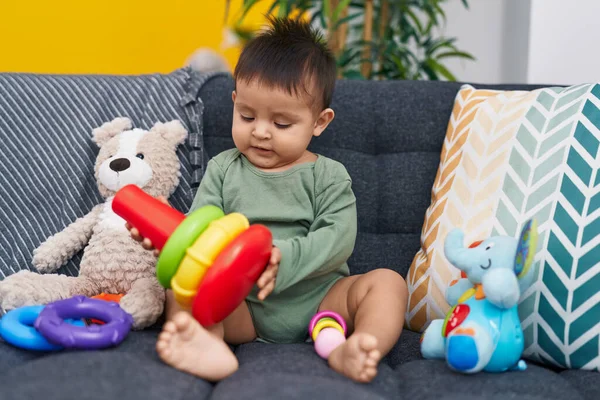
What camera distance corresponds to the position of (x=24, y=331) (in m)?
1.05

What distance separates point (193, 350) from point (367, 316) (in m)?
0.33

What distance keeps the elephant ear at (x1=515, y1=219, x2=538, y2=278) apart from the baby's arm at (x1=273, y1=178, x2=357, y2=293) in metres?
0.34

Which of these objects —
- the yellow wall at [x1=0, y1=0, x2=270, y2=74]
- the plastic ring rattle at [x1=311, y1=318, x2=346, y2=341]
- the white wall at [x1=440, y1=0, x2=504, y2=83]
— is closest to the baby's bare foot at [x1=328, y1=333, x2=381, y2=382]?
the plastic ring rattle at [x1=311, y1=318, x2=346, y2=341]

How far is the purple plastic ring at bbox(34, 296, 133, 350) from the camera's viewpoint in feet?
3.26

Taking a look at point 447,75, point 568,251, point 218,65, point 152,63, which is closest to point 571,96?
point 568,251

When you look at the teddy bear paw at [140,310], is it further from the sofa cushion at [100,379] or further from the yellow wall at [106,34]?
the yellow wall at [106,34]

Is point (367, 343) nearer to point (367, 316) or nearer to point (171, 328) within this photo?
point (367, 316)

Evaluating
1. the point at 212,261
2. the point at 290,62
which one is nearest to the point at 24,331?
the point at 212,261

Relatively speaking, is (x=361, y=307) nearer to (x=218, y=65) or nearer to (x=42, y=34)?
(x=218, y=65)

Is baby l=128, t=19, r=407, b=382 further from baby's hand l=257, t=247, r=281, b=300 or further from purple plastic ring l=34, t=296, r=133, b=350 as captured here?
purple plastic ring l=34, t=296, r=133, b=350

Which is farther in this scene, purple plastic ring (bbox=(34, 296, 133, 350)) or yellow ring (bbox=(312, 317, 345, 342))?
yellow ring (bbox=(312, 317, 345, 342))

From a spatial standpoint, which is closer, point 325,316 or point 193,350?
point 193,350

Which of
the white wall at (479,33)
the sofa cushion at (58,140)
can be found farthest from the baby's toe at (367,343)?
the white wall at (479,33)

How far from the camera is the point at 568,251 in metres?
1.14
